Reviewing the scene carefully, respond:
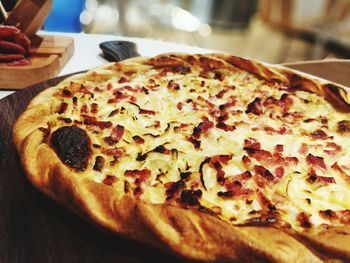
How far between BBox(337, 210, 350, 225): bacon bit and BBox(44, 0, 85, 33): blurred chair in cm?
429

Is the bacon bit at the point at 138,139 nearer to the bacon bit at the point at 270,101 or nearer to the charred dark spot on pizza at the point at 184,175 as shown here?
the charred dark spot on pizza at the point at 184,175

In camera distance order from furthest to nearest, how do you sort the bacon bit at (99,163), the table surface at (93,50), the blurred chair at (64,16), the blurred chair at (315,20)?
the blurred chair at (315,20), the blurred chair at (64,16), the table surface at (93,50), the bacon bit at (99,163)

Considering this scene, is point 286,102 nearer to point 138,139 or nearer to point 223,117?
point 223,117

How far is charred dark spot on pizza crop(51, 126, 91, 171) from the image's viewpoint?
1.69 metres

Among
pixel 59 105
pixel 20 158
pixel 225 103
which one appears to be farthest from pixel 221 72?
pixel 20 158

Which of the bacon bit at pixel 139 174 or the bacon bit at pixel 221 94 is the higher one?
the bacon bit at pixel 221 94

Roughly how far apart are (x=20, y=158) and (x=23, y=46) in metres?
1.45

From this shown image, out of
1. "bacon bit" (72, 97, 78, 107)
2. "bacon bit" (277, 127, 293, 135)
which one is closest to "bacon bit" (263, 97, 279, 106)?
"bacon bit" (277, 127, 293, 135)

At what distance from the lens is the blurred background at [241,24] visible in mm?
7754

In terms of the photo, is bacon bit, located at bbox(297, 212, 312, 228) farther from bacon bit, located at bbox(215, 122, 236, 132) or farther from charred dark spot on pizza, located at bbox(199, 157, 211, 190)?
bacon bit, located at bbox(215, 122, 236, 132)

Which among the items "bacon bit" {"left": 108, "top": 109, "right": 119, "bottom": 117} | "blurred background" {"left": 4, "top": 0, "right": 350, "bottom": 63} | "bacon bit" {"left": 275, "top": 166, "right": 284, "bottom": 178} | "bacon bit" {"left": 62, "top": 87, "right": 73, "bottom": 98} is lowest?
"blurred background" {"left": 4, "top": 0, "right": 350, "bottom": 63}

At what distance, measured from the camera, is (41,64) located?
2.68m

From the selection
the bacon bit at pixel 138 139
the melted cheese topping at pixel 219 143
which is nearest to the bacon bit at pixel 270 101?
the melted cheese topping at pixel 219 143

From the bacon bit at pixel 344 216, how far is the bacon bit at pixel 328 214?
0.07 ft
